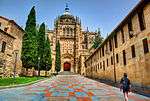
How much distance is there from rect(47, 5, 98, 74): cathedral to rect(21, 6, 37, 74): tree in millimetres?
29414

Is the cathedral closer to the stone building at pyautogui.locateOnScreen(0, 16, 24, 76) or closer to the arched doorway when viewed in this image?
the arched doorway

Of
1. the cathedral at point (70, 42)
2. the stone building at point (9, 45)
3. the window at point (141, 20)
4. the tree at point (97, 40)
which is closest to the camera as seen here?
the window at point (141, 20)

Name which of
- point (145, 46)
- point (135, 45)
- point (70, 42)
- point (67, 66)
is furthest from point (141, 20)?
point (70, 42)

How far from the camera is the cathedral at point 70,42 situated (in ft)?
198

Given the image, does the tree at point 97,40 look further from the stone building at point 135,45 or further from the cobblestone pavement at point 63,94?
the cobblestone pavement at point 63,94

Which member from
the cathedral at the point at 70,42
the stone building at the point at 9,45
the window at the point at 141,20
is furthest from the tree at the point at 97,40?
the window at the point at 141,20

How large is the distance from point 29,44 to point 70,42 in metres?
37.4

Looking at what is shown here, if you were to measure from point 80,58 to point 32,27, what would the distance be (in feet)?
103

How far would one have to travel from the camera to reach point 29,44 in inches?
1096

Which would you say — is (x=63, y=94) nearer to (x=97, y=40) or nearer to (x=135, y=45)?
(x=135, y=45)

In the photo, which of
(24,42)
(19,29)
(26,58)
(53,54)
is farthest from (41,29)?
(53,54)

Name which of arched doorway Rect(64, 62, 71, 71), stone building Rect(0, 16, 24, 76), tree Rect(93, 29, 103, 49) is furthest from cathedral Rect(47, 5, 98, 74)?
stone building Rect(0, 16, 24, 76)

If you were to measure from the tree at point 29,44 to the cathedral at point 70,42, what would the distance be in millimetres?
29414

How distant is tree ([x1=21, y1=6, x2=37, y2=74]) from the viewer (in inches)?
1076
